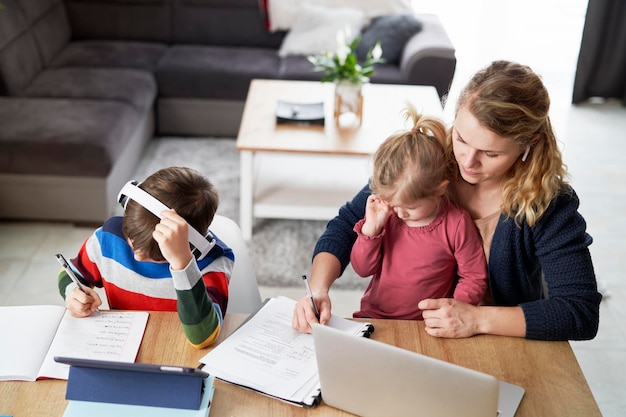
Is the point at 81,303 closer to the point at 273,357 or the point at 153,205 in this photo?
the point at 153,205

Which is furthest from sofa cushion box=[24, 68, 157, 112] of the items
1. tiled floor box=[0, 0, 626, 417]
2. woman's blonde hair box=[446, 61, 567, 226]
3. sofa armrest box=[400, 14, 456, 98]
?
woman's blonde hair box=[446, 61, 567, 226]

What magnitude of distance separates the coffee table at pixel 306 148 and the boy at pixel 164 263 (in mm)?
1404

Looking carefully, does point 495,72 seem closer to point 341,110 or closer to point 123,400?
point 123,400

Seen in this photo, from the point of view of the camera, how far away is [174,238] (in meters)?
1.36

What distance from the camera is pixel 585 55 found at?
4688 millimetres

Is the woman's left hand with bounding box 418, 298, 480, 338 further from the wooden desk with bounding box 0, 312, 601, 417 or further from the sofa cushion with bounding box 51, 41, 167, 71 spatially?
the sofa cushion with bounding box 51, 41, 167, 71

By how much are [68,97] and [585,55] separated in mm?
3118

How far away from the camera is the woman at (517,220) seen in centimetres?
151

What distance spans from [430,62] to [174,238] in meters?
2.84

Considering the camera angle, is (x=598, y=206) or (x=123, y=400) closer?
(x=123, y=400)

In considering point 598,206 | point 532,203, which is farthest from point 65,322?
point 598,206

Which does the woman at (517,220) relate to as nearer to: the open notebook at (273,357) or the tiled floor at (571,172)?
the open notebook at (273,357)

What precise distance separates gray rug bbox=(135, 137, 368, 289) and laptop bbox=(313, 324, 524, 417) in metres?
1.58

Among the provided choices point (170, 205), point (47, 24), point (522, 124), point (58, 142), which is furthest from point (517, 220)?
point (47, 24)
